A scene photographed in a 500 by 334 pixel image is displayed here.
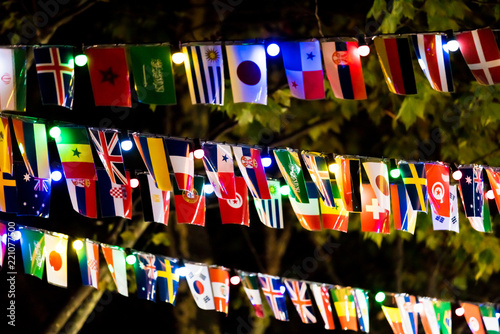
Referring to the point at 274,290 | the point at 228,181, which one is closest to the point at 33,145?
the point at 228,181

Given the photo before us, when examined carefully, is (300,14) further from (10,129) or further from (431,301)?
(10,129)

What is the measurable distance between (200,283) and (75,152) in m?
1.97

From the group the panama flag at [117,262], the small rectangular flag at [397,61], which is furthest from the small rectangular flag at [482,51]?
the panama flag at [117,262]

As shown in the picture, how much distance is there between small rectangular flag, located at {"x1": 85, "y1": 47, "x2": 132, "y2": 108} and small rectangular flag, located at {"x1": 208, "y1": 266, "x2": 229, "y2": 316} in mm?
2277

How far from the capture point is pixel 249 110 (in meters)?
8.55

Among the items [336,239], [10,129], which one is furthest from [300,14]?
[10,129]

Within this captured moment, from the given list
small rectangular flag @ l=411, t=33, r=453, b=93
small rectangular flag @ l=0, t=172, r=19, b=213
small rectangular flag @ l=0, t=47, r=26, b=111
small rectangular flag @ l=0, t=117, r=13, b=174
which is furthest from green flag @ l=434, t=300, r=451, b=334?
small rectangular flag @ l=0, t=47, r=26, b=111

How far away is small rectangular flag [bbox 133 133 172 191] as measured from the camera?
625cm

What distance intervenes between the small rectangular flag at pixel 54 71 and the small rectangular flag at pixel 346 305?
11.0ft

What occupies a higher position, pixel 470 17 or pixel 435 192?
pixel 470 17

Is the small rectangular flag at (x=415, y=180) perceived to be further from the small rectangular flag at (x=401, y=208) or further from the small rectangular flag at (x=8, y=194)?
the small rectangular flag at (x=8, y=194)

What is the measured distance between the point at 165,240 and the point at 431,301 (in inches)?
139

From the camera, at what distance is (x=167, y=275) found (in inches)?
288

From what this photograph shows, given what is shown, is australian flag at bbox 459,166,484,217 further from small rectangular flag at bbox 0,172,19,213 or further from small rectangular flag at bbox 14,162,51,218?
small rectangular flag at bbox 0,172,19,213
